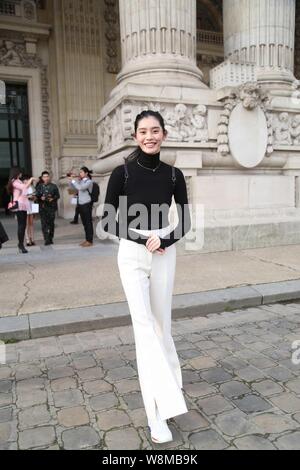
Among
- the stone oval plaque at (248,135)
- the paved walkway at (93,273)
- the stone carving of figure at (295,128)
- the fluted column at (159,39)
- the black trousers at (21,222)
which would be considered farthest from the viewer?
the stone carving of figure at (295,128)

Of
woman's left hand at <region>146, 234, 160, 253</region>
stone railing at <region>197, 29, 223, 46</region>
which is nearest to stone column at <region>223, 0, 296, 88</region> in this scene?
woman's left hand at <region>146, 234, 160, 253</region>

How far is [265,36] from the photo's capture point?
9312mm

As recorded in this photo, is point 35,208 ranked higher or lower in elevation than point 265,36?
lower

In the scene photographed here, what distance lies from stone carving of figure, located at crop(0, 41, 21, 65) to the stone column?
30.8ft

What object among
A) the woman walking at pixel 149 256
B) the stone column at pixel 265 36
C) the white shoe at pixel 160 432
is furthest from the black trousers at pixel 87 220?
the white shoe at pixel 160 432

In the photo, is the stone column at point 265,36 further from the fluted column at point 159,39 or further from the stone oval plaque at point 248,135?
the fluted column at point 159,39

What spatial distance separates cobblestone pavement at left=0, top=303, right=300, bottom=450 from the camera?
8.05 ft

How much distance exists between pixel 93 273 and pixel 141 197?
4.05 metres

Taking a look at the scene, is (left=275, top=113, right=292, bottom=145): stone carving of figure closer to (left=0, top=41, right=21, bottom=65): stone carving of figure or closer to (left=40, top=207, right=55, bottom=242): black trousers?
(left=40, top=207, right=55, bottom=242): black trousers

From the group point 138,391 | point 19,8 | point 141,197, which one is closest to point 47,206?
point 138,391

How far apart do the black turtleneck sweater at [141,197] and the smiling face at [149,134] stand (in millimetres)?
48

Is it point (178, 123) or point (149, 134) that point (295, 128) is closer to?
Result: point (178, 123)

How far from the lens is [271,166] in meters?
9.27

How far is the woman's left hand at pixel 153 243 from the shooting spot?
2363 millimetres
